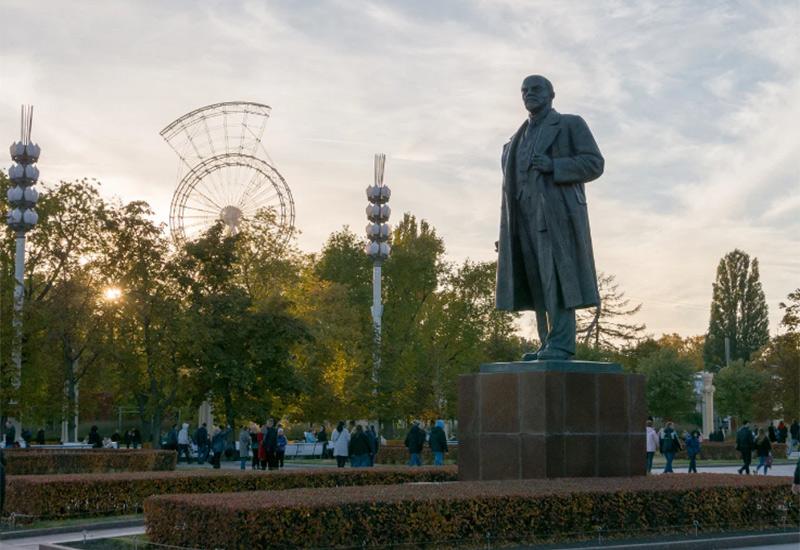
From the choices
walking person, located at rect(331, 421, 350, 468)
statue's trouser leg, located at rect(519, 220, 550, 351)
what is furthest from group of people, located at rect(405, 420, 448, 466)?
statue's trouser leg, located at rect(519, 220, 550, 351)

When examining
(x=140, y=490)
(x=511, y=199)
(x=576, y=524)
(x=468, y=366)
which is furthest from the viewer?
(x=468, y=366)

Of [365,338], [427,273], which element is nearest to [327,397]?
[365,338]

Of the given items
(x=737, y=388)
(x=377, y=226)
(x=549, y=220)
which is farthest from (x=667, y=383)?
(x=549, y=220)

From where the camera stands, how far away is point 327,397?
46375 millimetres

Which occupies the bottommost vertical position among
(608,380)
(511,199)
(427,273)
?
(608,380)

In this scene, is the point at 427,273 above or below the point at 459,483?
above

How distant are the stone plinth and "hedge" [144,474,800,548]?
0.49 m

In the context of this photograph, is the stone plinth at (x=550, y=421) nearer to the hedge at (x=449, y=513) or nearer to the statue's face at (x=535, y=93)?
the hedge at (x=449, y=513)

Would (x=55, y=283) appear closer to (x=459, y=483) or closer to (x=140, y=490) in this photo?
→ (x=140, y=490)

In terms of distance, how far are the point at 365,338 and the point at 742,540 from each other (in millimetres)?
43341

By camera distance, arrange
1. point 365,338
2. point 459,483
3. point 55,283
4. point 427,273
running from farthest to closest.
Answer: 1. point 427,273
2. point 365,338
3. point 55,283
4. point 459,483

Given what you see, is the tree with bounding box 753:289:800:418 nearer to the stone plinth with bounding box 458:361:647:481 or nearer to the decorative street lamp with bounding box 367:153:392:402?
the decorative street lamp with bounding box 367:153:392:402

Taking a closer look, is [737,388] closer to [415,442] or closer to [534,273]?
[415,442]

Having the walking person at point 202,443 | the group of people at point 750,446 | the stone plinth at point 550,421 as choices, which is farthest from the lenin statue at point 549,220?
the walking person at point 202,443
